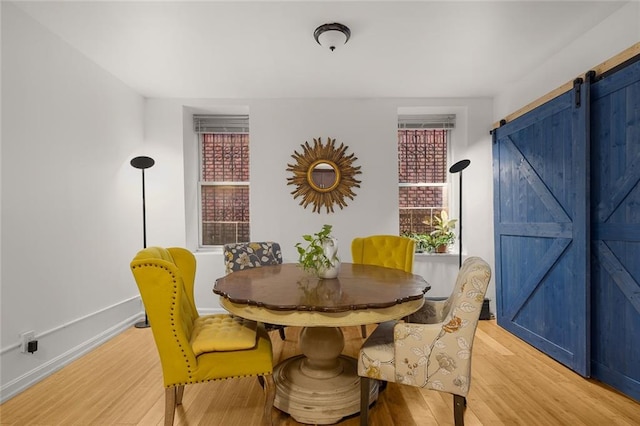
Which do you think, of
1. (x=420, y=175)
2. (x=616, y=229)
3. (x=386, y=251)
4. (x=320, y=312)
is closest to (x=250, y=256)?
(x=386, y=251)

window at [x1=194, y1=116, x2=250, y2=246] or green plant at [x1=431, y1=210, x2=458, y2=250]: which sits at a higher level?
window at [x1=194, y1=116, x2=250, y2=246]

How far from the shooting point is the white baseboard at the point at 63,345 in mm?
2227

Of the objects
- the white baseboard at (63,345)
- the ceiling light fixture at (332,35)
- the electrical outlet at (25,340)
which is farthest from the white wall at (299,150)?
the electrical outlet at (25,340)

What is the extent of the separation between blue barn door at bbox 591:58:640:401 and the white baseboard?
400 centimetres

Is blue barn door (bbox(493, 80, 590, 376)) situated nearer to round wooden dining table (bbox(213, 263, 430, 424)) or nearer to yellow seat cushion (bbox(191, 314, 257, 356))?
round wooden dining table (bbox(213, 263, 430, 424))

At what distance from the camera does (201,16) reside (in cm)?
232

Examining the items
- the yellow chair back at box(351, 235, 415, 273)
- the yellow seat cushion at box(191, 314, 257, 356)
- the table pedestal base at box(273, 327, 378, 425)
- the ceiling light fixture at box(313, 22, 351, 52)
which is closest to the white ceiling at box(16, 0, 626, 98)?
the ceiling light fixture at box(313, 22, 351, 52)

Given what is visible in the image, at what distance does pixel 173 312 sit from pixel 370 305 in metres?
0.95

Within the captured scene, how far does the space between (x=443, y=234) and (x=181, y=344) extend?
11.1 feet

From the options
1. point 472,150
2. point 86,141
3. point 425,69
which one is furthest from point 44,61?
point 472,150

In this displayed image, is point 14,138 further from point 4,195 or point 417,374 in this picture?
point 417,374

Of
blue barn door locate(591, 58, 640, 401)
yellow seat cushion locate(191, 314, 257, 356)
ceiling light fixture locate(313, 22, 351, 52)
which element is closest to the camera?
yellow seat cushion locate(191, 314, 257, 356)

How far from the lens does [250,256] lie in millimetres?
3105

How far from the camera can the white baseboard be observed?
2227 mm
